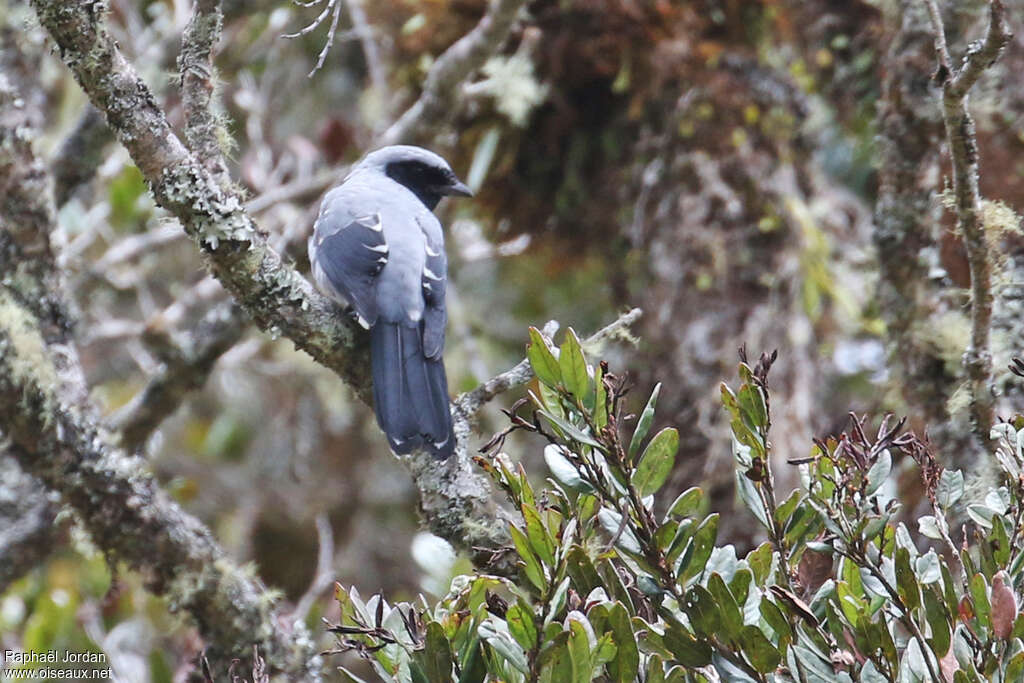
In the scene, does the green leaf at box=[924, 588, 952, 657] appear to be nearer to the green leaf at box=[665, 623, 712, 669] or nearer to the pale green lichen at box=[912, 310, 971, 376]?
the green leaf at box=[665, 623, 712, 669]

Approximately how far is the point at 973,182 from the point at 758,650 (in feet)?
3.62

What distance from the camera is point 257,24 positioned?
523cm

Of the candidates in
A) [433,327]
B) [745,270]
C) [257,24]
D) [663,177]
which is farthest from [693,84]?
[257,24]

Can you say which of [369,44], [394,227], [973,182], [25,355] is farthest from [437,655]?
[369,44]

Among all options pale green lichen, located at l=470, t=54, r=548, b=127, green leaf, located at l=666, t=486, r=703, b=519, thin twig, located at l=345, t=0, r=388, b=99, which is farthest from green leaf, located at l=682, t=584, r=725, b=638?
thin twig, located at l=345, t=0, r=388, b=99

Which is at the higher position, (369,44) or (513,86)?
(513,86)

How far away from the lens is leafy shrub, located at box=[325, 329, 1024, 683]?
143cm

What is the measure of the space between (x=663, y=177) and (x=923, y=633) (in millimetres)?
2944

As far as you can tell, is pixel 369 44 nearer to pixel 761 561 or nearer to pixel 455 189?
pixel 455 189

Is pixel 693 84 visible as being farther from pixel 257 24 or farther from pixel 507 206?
pixel 257 24

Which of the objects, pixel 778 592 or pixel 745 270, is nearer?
pixel 778 592

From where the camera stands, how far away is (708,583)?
1.44 m

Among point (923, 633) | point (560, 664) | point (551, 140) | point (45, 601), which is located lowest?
point (45, 601)

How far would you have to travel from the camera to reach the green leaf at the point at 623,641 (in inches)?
56.9
